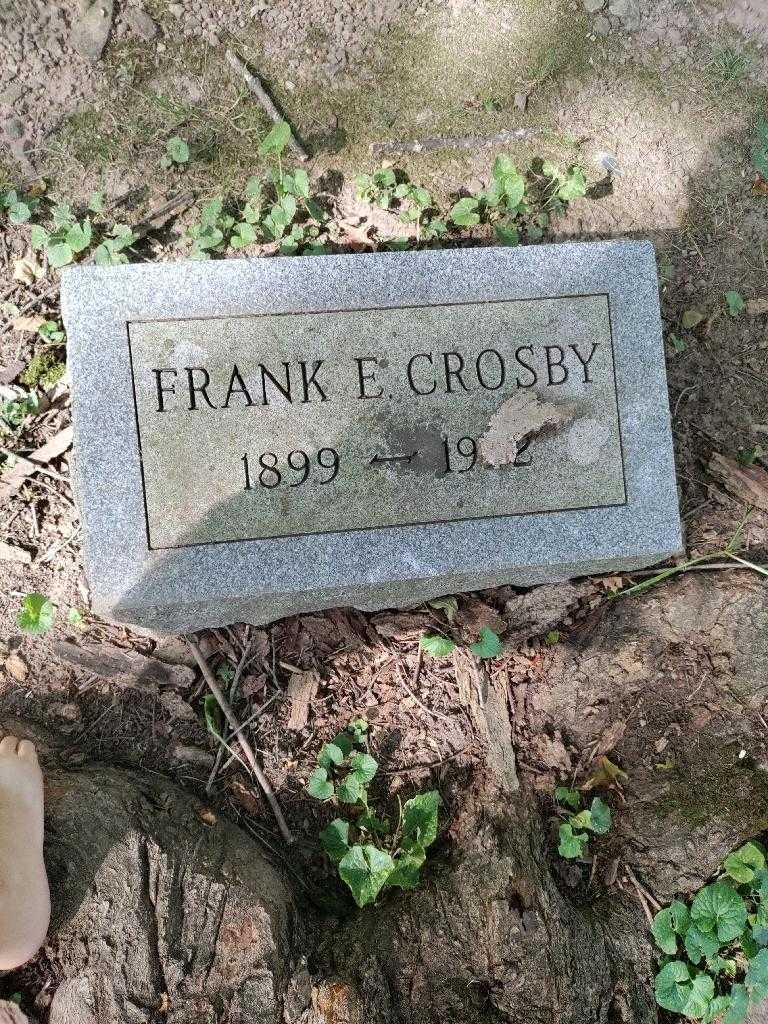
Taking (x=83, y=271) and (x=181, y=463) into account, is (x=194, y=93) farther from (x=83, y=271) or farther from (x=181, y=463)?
(x=181, y=463)

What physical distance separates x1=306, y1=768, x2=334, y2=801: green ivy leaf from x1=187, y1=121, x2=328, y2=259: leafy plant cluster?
2.07 m

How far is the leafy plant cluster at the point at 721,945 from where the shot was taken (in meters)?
2.52

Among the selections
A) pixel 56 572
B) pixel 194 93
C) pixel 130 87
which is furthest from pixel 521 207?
pixel 56 572

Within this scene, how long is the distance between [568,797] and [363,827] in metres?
0.75

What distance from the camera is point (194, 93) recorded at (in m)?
3.33

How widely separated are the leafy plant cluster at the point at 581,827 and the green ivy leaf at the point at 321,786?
83 cm

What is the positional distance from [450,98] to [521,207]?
595mm

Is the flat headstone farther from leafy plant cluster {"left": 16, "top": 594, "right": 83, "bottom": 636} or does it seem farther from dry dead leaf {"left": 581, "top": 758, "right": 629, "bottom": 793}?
dry dead leaf {"left": 581, "top": 758, "right": 629, "bottom": 793}

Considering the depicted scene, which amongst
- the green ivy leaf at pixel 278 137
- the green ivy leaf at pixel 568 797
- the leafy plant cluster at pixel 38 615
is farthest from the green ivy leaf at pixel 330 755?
the green ivy leaf at pixel 278 137

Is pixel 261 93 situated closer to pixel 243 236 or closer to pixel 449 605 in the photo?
pixel 243 236

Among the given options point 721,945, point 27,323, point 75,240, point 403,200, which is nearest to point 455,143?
point 403,200

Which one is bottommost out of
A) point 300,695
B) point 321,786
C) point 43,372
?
point 321,786

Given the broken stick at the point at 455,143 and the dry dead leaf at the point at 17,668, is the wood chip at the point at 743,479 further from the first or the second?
the dry dead leaf at the point at 17,668

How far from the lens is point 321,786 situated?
284 cm
